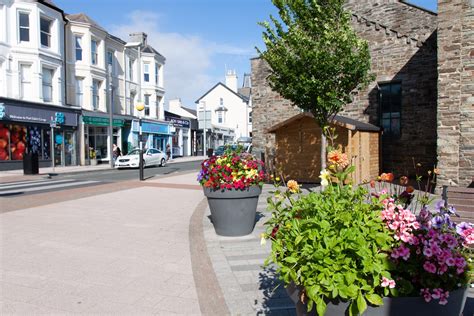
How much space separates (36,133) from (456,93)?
74.8ft

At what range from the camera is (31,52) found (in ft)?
76.2

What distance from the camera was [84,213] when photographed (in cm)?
849

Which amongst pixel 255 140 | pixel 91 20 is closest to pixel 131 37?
pixel 91 20

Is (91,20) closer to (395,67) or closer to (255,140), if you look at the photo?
(255,140)

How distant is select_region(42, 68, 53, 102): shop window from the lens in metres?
24.5

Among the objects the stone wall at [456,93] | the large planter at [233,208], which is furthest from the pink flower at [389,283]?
the stone wall at [456,93]

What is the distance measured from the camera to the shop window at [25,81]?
2316cm

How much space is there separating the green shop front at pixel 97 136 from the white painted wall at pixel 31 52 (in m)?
2.87

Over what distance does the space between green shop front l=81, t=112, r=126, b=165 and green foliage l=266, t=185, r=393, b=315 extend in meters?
27.7

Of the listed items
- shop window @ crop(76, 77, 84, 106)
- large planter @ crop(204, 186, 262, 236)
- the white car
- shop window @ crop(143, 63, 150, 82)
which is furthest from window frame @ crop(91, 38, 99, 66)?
large planter @ crop(204, 186, 262, 236)

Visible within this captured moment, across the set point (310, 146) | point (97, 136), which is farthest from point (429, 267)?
point (97, 136)

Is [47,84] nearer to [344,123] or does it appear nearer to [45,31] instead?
[45,31]

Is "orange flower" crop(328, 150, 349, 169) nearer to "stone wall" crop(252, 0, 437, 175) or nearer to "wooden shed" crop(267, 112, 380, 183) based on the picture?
"wooden shed" crop(267, 112, 380, 183)

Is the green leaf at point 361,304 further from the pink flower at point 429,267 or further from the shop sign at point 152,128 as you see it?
the shop sign at point 152,128
